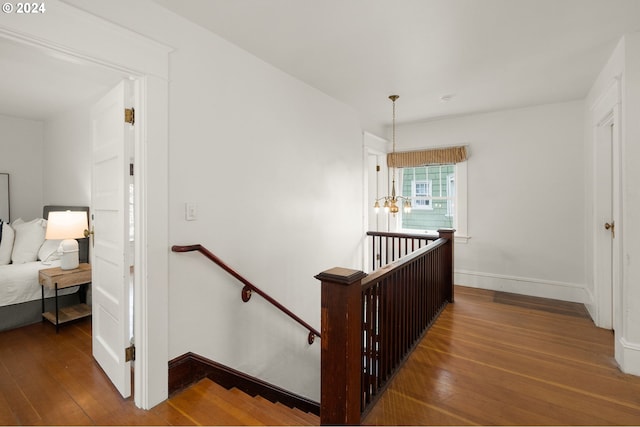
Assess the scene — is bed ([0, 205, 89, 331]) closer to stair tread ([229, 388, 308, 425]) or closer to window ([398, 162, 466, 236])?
stair tread ([229, 388, 308, 425])

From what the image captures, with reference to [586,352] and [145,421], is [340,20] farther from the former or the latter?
[586,352]

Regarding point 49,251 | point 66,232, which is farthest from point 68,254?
point 49,251

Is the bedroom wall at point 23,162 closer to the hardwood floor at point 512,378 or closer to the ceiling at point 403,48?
the ceiling at point 403,48

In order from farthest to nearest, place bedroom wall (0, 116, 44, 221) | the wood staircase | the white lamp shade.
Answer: bedroom wall (0, 116, 44, 221)
the white lamp shade
the wood staircase

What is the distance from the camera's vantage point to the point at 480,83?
3.25 m

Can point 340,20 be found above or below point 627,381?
above

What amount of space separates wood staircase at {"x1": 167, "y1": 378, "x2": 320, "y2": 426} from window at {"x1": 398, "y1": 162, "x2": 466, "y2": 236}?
376 centimetres

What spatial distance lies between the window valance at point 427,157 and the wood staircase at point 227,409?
3904 mm

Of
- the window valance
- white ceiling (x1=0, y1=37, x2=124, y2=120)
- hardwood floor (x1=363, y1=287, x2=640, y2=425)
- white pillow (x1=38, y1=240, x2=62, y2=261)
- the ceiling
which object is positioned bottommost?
hardwood floor (x1=363, y1=287, x2=640, y2=425)

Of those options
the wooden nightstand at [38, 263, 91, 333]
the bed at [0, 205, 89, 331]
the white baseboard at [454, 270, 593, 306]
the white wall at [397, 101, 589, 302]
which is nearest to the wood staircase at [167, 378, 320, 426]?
the wooden nightstand at [38, 263, 91, 333]

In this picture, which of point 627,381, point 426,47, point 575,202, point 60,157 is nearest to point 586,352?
point 627,381

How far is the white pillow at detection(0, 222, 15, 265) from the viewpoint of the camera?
3459 mm

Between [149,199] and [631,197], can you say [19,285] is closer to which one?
[149,199]

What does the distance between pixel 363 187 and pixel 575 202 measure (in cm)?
270
